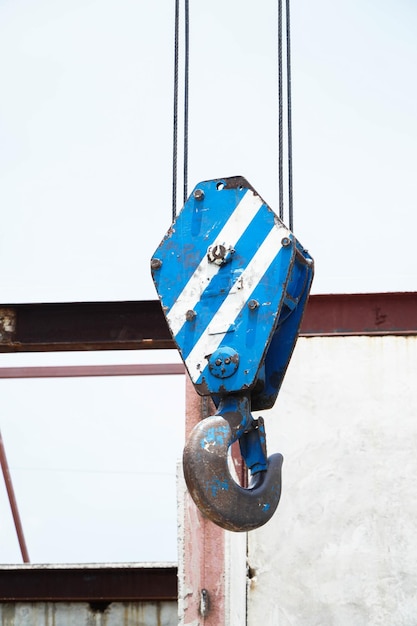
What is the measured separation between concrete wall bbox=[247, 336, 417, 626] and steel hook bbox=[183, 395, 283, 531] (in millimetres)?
2337

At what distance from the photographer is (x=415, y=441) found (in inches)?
197

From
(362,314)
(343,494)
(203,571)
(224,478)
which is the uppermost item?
(362,314)

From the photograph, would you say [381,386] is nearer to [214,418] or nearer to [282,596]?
[282,596]

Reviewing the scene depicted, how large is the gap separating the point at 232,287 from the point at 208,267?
107 mm

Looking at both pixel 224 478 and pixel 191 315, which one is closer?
pixel 224 478

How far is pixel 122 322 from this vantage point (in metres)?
5.36

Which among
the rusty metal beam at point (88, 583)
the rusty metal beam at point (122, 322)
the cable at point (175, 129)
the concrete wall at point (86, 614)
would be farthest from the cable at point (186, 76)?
the concrete wall at point (86, 614)

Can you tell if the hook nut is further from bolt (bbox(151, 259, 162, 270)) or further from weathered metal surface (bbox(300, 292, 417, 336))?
weathered metal surface (bbox(300, 292, 417, 336))

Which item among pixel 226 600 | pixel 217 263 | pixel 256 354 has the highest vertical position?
pixel 217 263

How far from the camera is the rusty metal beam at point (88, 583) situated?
723 centimetres

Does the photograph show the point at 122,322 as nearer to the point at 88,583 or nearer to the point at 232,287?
the point at 232,287

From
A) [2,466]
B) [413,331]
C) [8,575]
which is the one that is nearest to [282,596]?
[413,331]

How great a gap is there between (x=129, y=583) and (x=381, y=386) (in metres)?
3.17

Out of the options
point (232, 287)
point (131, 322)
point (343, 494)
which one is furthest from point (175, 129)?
point (343, 494)
